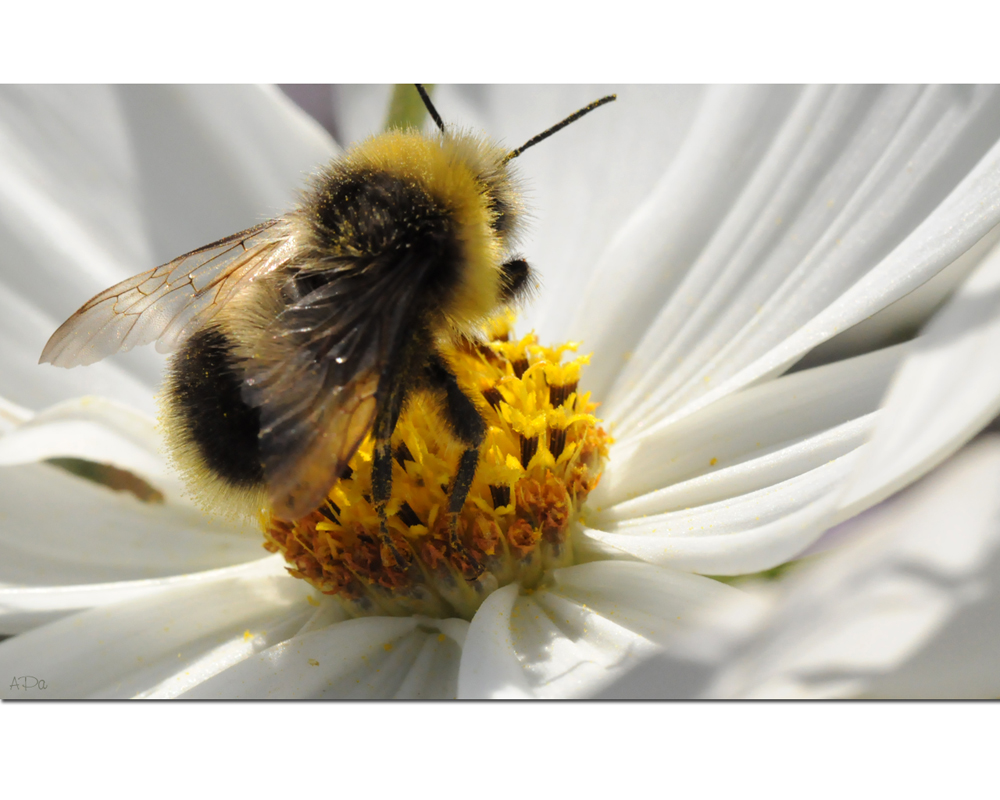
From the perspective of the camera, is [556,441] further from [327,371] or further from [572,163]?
[572,163]

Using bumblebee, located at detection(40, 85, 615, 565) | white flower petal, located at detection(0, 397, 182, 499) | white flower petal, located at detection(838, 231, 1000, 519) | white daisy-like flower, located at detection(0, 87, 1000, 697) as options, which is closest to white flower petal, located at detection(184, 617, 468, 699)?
white daisy-like flower, located at detection(0, 87, 1000, 697)

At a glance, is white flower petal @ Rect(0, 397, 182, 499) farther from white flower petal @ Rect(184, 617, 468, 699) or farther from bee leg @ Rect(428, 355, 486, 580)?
bee leg @ Rect(428, 355, 486, 580)

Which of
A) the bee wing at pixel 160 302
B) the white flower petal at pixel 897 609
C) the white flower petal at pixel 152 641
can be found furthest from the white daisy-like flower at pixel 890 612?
the bee wing at pixel 160 302

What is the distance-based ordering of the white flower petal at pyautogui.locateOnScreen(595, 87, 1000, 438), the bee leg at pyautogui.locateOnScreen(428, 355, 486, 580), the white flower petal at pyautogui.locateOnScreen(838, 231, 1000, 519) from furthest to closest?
the white flower petal at pyautogui.locateOnScreen(595, 87, 1000, 438)
the bee leg at pyautogui.locateOnScreen(428, 355, 486, 580)
the white flower petal at pyautogui.locateOnScreen(838, 231, 1000, 519)

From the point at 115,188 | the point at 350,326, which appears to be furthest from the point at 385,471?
the point at 115,188

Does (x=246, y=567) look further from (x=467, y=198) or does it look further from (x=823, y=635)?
(x=823, y=635)
